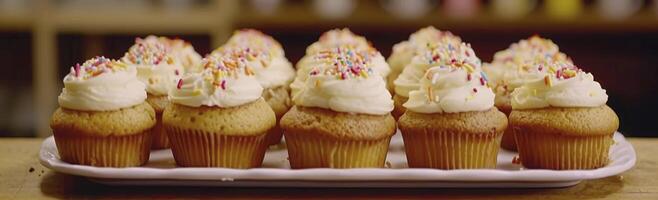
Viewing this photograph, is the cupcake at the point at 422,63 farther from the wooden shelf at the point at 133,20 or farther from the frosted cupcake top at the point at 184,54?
the wooden shelf at the point at 133,20

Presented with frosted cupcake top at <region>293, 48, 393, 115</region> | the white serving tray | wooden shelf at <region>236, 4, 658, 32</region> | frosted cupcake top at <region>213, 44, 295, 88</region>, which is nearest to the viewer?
the white serving tray

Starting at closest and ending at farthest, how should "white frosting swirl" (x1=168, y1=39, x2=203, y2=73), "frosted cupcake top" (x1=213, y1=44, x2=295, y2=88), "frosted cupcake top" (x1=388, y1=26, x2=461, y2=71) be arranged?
"frosted cupcake top" (x1=213, y1=44, x2=295, y2=88) < "white frosting swirl" (x1=168, y1=39, x2=203, y2=73) < "frosted cupcake top" (x1=388, y1=26, x2=461, y2=71)

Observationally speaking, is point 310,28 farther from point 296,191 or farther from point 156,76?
point 296,191

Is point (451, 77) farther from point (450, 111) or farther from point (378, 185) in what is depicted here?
point (378, 185)

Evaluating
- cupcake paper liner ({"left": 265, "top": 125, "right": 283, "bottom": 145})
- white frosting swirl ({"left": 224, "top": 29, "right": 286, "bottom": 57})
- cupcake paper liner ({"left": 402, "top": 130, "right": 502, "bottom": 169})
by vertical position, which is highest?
white frosting swirl ({"left": 224, "top": 29, "right": 286, "bottom": 57})

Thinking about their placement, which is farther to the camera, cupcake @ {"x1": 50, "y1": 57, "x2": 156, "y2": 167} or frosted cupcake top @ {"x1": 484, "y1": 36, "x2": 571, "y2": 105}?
frosted cupcake top @ {"x1": 484, "y1": 36, "x2": 571, "y2": 105}

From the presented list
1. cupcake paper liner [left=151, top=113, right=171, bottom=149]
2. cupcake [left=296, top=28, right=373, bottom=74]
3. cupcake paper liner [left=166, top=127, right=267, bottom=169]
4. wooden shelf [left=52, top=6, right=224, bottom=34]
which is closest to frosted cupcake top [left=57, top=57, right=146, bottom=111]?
cupcake paper liner [left=166, top=127, right=267, bottom=169]

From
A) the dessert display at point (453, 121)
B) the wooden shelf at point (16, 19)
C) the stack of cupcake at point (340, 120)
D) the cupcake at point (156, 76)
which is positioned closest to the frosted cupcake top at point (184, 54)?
the cupcake at point (156, 76)

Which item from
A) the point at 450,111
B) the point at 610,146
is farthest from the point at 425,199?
the point at 610,146

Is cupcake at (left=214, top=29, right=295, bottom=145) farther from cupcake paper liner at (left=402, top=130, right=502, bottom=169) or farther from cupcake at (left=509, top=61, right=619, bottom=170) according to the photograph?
cupcake at (left=509, top=61, right=619, bottom=170)
